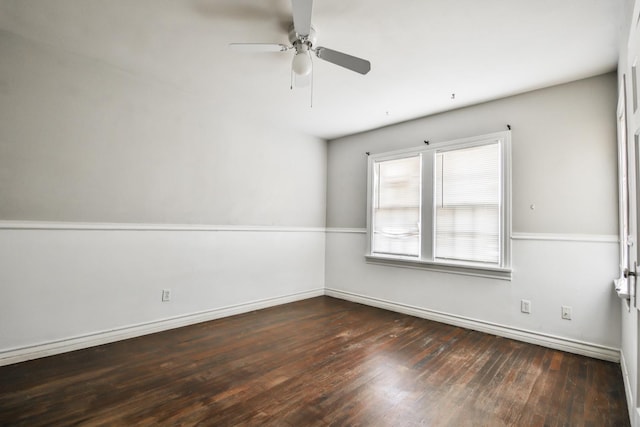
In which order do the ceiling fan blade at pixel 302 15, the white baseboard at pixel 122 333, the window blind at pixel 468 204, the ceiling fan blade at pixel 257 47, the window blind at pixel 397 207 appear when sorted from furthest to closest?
1. the window blind at pixel 397 207
2. the window blind at pixel 468 204
3. the white baseboard at pixel 122 333
4. the ceiling fan blade at pixel 257 47
5. the ceiling fan blade at pixel 302 15

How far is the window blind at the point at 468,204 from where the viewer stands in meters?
3.53

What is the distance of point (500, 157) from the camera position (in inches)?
136

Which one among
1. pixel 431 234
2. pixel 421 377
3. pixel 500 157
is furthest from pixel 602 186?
pixel 421 377

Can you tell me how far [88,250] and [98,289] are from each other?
1.22 feet

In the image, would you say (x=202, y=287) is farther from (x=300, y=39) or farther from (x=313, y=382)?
(x=300, y=39)

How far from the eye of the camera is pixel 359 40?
8.28ft

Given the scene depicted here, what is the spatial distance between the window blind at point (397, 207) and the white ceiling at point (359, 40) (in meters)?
1.05

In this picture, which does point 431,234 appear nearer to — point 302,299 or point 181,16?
point 302,299

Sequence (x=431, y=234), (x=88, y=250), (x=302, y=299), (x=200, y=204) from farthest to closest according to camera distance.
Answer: (x=302, y=299)
(x=431, y=234)
(x=200, y=204)
(x=88, y=250)

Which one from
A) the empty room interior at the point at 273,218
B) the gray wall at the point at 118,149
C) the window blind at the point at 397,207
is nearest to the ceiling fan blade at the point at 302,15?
the empty room interior at the point at 273,218

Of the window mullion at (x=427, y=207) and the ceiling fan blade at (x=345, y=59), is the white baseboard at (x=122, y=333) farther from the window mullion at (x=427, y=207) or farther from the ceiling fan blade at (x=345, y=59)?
the ceiling fan blade at (x=345, y=59)

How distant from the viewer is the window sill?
342cm

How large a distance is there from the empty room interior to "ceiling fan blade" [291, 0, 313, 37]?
13mm

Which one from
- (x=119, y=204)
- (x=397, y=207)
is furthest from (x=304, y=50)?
(x=397, y=207)
